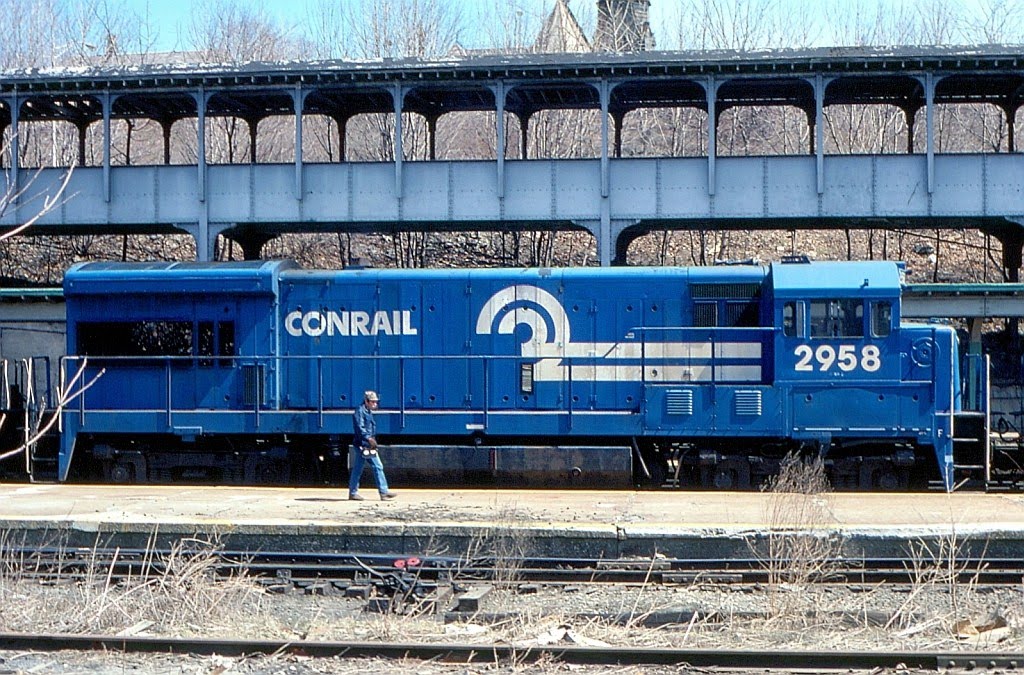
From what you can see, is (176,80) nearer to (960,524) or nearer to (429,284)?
(429,284)

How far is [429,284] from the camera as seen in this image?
1628 centimetres

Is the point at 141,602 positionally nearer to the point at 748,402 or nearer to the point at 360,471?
the point at 360,471

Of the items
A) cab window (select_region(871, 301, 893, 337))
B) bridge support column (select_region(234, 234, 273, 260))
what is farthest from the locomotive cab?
bridge support column (select_region(234, 234, 273, 260))

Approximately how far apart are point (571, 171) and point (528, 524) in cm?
1427

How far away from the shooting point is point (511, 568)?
1002 centimetres

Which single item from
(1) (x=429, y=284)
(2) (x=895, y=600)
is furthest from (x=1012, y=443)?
(1) (x=429, y=284)

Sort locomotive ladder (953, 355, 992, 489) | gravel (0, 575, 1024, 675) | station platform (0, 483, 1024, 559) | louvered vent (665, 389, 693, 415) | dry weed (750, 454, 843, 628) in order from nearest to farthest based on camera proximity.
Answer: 1. gravel (0, 575, 1024, 675)
2. dry weed (750, 454, 843, 628)
3. station platform (0, 483, 1024, 559)
4. locomotive ladder (953, 355, 992, 489)
5. louvered vent (665, 389, 693, 415)

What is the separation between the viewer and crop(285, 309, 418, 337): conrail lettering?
16375 mm

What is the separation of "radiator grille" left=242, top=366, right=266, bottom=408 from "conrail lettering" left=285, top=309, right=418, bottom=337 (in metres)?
0.79

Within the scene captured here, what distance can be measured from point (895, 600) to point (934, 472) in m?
5.89

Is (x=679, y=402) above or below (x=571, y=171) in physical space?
below

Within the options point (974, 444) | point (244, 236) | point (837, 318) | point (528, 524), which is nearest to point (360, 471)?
point (528, 524)

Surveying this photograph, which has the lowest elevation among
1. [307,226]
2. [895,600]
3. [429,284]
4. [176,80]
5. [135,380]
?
[895,600]

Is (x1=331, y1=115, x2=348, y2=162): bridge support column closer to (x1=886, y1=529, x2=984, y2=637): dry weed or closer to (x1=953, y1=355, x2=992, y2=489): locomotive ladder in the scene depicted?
(x1=953, y1=355, x2=992, y2=489): locomotive ladder
